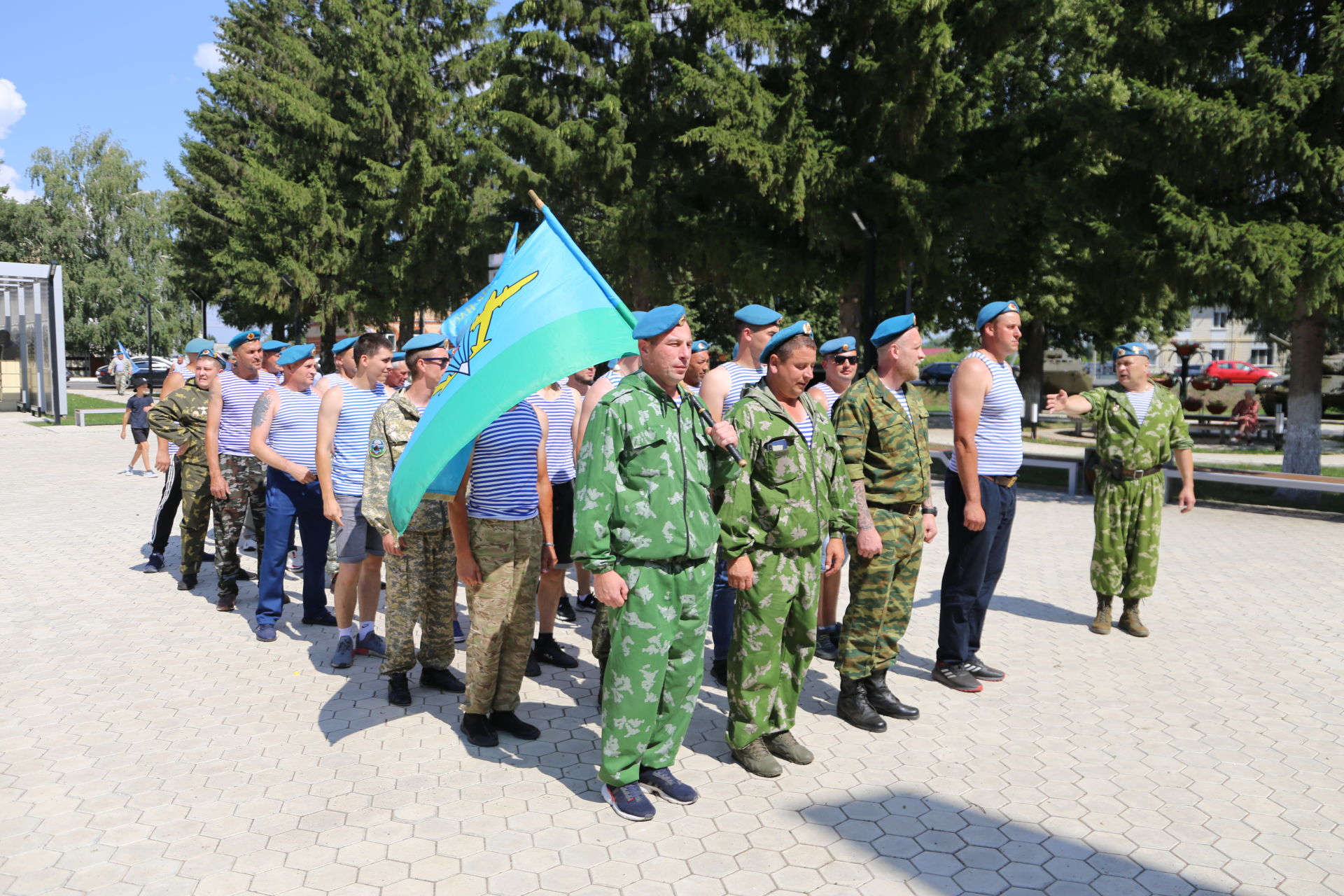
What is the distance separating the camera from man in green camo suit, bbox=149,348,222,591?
299 inches

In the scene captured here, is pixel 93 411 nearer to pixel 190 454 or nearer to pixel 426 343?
pixel 190 454

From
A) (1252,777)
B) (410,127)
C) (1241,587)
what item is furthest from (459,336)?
(410,127)

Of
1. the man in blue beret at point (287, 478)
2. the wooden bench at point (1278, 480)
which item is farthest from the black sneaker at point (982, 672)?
the wooden bench at point (1278, 480)

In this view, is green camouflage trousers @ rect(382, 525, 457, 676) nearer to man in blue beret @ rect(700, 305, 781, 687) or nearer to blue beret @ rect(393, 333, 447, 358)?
blue beret @ rect(393, 333, 447, 358)

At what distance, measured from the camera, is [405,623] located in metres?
5.25

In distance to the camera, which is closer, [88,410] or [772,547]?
[772,547]

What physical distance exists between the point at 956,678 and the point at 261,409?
4.77 meters

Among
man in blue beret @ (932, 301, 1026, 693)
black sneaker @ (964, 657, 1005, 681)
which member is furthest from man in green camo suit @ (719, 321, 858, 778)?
black sneaker @ (964, 657, 1005, 681)

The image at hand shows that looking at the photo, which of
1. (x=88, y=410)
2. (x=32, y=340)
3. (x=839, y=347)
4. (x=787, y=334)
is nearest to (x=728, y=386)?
(x=839, y=347)

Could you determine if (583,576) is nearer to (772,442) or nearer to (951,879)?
(772,442)

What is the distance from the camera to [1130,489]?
6.65m

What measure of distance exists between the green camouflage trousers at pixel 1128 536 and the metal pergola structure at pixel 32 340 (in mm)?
27704

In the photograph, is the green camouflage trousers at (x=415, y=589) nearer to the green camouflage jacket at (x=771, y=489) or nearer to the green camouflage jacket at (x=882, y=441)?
the green camouflage jacket at (x=771, y=489)

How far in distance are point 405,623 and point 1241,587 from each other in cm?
688
